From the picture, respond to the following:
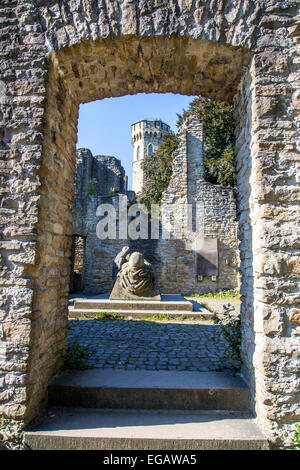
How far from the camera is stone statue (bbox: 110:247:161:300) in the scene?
7699mm

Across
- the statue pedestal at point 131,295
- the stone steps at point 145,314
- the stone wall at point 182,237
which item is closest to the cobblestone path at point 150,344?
the stone steps at point 145,314

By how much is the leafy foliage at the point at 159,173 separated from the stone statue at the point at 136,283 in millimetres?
10223

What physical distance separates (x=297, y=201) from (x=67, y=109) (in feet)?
8.56

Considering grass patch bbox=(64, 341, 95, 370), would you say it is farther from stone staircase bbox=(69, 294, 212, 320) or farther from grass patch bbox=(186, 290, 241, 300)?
grass patch bbox=(186, 290, 241, 300)

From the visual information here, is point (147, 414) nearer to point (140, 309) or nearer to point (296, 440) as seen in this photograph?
point (296, 440)

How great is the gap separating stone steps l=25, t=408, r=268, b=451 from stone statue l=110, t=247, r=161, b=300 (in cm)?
506

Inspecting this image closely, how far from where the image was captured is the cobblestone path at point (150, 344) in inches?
145

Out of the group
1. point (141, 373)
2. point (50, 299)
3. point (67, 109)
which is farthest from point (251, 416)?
point (67, 109)

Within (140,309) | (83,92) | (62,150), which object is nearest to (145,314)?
(140,309)

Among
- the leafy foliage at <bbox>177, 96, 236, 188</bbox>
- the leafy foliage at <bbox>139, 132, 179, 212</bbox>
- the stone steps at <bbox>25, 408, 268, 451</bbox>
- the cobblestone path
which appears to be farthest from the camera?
the leafy foliage at <bbox>139, 132, 179, 212</bbox>

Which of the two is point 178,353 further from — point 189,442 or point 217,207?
point 217,207

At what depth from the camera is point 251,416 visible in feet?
8.54

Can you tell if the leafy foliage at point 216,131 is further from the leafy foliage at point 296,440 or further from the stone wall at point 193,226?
the leafy foliage at point 296,440

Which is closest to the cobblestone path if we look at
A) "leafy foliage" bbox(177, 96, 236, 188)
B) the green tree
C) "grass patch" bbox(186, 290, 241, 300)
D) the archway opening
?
the archway opening
